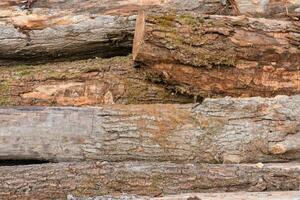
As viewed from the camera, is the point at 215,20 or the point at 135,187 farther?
the point at 215,20

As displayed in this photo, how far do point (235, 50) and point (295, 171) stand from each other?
1.10 meters

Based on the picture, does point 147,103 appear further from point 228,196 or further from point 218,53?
point 228,196

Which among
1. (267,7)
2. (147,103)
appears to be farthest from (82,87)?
(267,7)

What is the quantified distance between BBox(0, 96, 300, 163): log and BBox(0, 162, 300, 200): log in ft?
0.60

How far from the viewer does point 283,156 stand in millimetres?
4141

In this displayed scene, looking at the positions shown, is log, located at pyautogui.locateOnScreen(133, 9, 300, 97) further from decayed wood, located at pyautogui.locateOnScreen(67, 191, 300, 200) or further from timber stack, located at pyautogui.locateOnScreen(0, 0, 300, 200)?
decayed wood, located at pyautogui.locateOnScreen(67, 191, 300, 200)

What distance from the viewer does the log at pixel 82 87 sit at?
459cm

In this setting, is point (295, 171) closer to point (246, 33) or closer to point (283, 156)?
point (283, 156)

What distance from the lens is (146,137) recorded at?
162 inches

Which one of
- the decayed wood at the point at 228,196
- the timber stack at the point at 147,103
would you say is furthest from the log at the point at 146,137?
the decayed wood at the point at 228,196

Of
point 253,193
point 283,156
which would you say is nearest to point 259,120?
point 283,156

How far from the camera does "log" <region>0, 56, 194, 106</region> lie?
15.0ft

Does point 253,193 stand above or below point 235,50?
below

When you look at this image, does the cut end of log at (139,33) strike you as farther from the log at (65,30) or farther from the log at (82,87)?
the log at (65,30)
